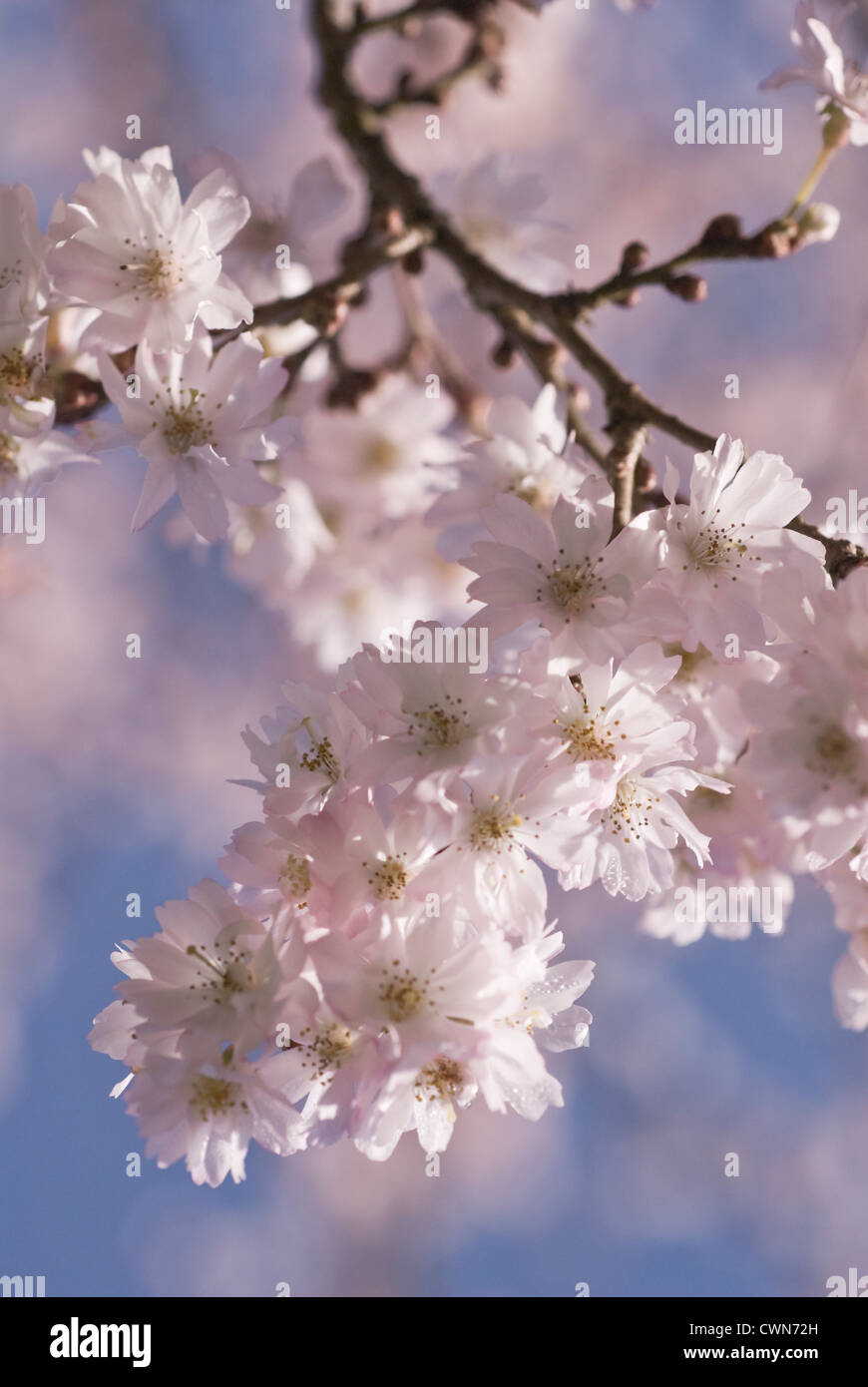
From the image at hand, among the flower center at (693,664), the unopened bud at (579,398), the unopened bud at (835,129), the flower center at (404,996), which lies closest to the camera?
the flower center at (404,996)

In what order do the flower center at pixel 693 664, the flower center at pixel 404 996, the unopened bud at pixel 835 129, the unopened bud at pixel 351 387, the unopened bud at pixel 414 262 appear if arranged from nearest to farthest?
the flower center at pixel 404 996 → the flower center at pixel 693 664 → the unopened bud at pixel 835 129 → the unopened bud at pixel 414 262 → the unopened bud at pixel 351 387

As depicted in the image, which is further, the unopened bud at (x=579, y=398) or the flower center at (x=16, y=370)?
the unopened bud at (x=579, y=398)

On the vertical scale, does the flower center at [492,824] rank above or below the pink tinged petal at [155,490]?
below

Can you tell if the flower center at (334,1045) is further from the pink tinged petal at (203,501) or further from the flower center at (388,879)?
the pink tinged petal at (203,501)

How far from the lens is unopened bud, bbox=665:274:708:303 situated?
127 cm

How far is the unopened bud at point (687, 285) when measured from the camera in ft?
4.16

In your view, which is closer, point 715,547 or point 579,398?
point 715,547

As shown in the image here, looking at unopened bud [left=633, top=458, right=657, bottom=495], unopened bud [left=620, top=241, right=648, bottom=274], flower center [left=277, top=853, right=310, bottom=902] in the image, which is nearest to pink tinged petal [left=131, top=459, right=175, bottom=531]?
flower center [left=277, top=853, right=310, bottom=902]

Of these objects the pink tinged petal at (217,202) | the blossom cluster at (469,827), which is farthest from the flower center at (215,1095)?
the pink tinged petal at (217,202)

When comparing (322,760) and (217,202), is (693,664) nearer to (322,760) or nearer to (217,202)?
(322,760)

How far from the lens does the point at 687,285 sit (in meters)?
1.27

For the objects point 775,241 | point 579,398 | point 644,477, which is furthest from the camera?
point 579,398

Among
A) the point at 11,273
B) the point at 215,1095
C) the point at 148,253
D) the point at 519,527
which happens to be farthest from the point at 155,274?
the point at 215,1095

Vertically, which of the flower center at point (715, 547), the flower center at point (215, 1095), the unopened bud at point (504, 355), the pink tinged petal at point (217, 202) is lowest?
the flower center at point (215, 1095)
